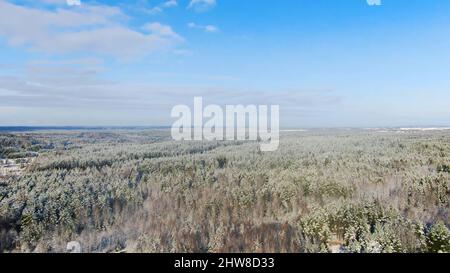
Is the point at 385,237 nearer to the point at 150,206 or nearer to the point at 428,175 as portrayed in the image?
the point at 428,175

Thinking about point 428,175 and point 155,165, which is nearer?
point 428,175

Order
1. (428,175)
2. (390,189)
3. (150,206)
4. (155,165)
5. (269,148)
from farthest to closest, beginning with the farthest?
(269,148)
(155,165)
(428,175)
(390,189)
(150,206)

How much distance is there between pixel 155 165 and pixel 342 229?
15.3ft

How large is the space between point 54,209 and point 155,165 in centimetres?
291

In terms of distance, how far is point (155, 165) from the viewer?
7629mm

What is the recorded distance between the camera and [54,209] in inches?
194

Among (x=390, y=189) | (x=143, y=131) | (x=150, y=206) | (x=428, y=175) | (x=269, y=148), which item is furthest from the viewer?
(x=143, y=131)

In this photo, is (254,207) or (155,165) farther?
Result: (155,165)
